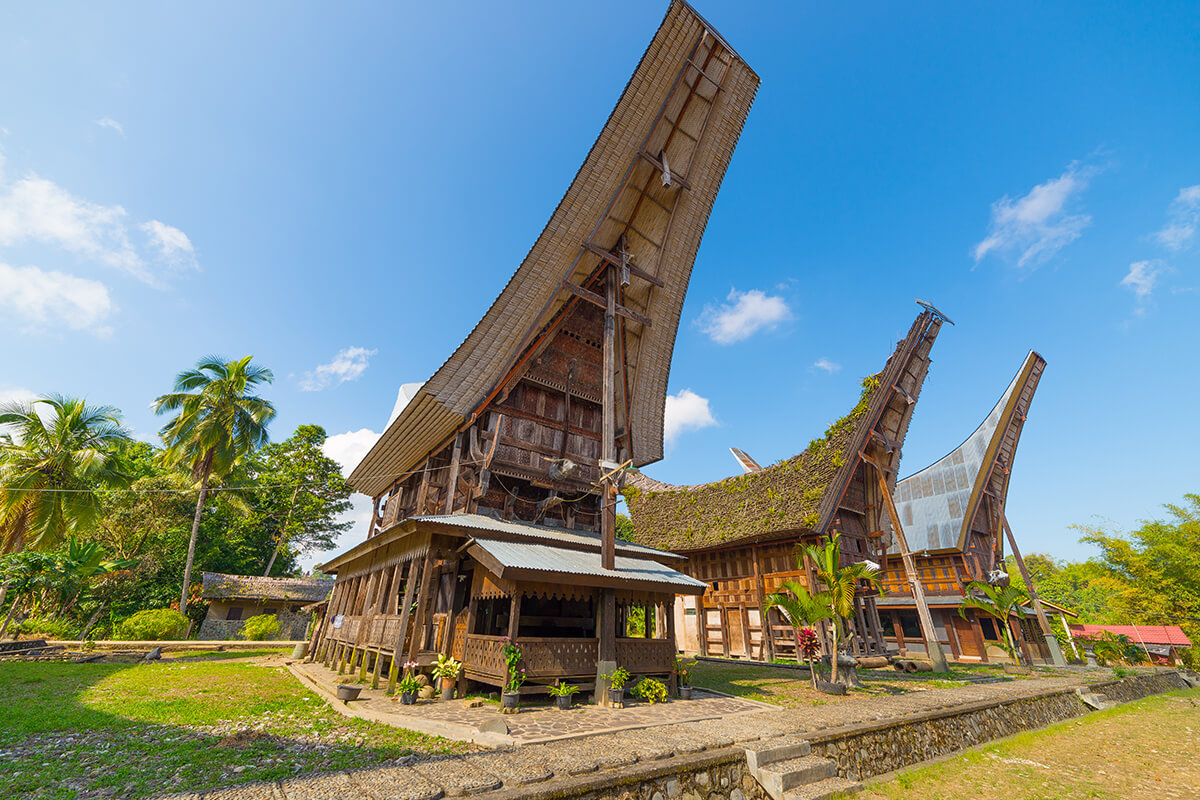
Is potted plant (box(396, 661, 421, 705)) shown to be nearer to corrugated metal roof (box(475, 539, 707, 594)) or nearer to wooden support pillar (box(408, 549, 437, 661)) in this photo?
wooden support pillar (box(408, 549, 437, 661))

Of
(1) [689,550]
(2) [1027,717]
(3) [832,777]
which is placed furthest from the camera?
(1) [689,550]

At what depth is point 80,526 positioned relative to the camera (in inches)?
776

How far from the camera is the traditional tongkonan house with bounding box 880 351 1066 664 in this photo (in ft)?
79.3

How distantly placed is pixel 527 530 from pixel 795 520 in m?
10.8

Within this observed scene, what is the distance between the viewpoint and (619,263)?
13.9 metres

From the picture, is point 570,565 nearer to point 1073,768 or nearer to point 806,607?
point 806,607

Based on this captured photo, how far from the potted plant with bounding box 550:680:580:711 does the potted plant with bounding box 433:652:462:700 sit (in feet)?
6.34

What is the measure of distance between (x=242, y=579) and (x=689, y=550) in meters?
25.7

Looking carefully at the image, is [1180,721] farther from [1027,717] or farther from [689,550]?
[689,550]

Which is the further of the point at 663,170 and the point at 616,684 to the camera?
the point at 663,170

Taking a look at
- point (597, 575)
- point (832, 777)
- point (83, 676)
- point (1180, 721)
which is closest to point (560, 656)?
point (597, 575)

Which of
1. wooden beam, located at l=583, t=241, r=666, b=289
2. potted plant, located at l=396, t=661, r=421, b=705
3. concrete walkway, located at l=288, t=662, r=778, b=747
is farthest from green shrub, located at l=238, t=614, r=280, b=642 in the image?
wooden beam, located at l=583, t=241, r=666, b=289

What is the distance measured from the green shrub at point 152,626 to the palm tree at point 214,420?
3525mm

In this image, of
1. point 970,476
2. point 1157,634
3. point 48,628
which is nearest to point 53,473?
point 48,628
